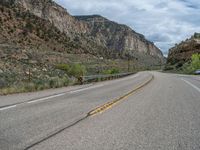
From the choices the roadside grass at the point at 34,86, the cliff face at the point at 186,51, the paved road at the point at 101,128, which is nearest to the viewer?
the paved road at the point at 101,128

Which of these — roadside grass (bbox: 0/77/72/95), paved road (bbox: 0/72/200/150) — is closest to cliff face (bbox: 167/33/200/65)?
roadside grass (bbox: 0/77/72/95)

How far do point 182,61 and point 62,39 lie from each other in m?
48.1

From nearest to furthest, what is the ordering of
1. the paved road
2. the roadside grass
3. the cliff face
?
the paved road → the roadside grass → the cliff face

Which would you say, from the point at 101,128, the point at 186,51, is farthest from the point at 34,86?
the point at 186,51

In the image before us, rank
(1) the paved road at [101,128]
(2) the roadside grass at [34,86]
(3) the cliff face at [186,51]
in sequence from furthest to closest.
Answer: (3) the cliff face at [186,51] → (2) the roadside grass at [34,86] → (1) the paved road at [101,128]

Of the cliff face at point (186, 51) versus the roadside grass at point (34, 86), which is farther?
the cliff face at point (186, 51)

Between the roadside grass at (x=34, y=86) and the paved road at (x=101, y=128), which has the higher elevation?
the paved road at (x=101, y=128)

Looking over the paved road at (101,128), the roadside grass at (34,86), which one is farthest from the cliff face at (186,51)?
the paved road at (101,128)

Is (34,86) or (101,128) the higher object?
(101,128)

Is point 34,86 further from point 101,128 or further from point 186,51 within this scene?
point 186,51

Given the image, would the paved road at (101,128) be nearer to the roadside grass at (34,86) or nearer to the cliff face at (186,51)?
the roadside grass at (34,86)

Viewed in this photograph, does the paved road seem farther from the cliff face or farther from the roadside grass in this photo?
the cliff face

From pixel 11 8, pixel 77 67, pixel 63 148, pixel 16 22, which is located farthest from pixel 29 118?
pixel 11 8

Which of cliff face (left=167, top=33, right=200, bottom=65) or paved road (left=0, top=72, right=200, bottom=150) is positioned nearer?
paved road (left=0, top=72, right=200, bottom=150)
